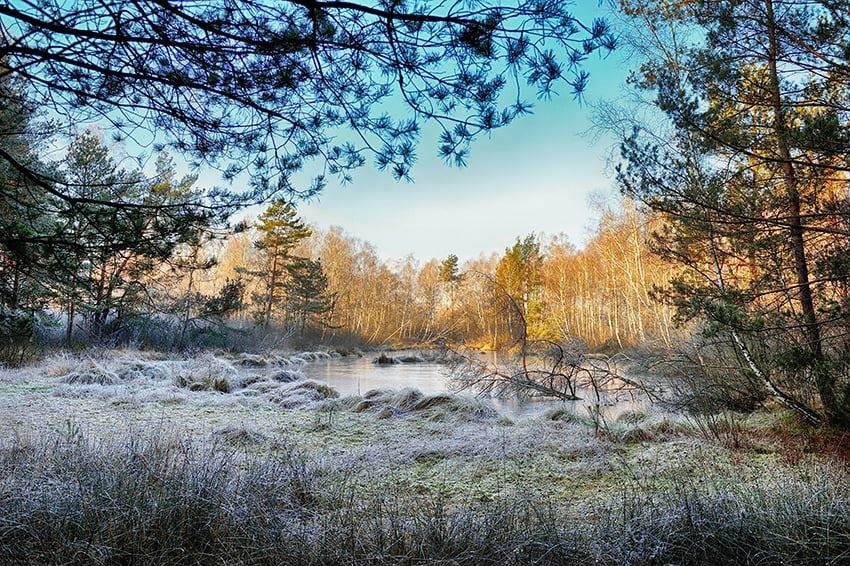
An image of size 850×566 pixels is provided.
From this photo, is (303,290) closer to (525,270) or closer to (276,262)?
(276,262)

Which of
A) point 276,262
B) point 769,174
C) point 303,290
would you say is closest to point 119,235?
point 769,174

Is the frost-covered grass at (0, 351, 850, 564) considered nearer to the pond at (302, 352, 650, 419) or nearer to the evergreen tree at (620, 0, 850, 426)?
the evergreen tree at (620, 0, 850, 426)

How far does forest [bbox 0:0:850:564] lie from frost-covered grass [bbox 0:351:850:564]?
2cm

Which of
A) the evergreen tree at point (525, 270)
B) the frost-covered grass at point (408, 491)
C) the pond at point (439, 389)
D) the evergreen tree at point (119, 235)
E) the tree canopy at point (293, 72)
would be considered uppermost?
the evergreen tree at point (525, 270)

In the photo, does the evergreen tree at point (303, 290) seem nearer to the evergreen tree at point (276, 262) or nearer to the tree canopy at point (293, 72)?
the evergreen tree at point (276, 262)

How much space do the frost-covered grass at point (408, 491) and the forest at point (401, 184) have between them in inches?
0.8

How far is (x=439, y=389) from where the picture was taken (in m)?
10.4

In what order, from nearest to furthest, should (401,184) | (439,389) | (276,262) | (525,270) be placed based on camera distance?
(401,184)
(439,389)
(525,270)
(276,262)

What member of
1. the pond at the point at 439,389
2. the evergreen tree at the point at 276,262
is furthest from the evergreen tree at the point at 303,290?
the pond at the point at 439,389

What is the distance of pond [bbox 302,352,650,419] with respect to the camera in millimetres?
7824

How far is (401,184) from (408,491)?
2203 mm

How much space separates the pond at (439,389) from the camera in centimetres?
782

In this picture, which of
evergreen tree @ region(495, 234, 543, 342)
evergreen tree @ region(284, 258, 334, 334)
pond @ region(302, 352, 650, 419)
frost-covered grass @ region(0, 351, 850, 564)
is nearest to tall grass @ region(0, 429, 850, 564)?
frost-covered grass @ region(0, 351, 850, 564)

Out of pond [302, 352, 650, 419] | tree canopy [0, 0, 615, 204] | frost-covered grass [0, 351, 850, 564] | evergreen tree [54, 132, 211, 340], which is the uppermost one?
tree canopy [0, 0, 615, 204]
